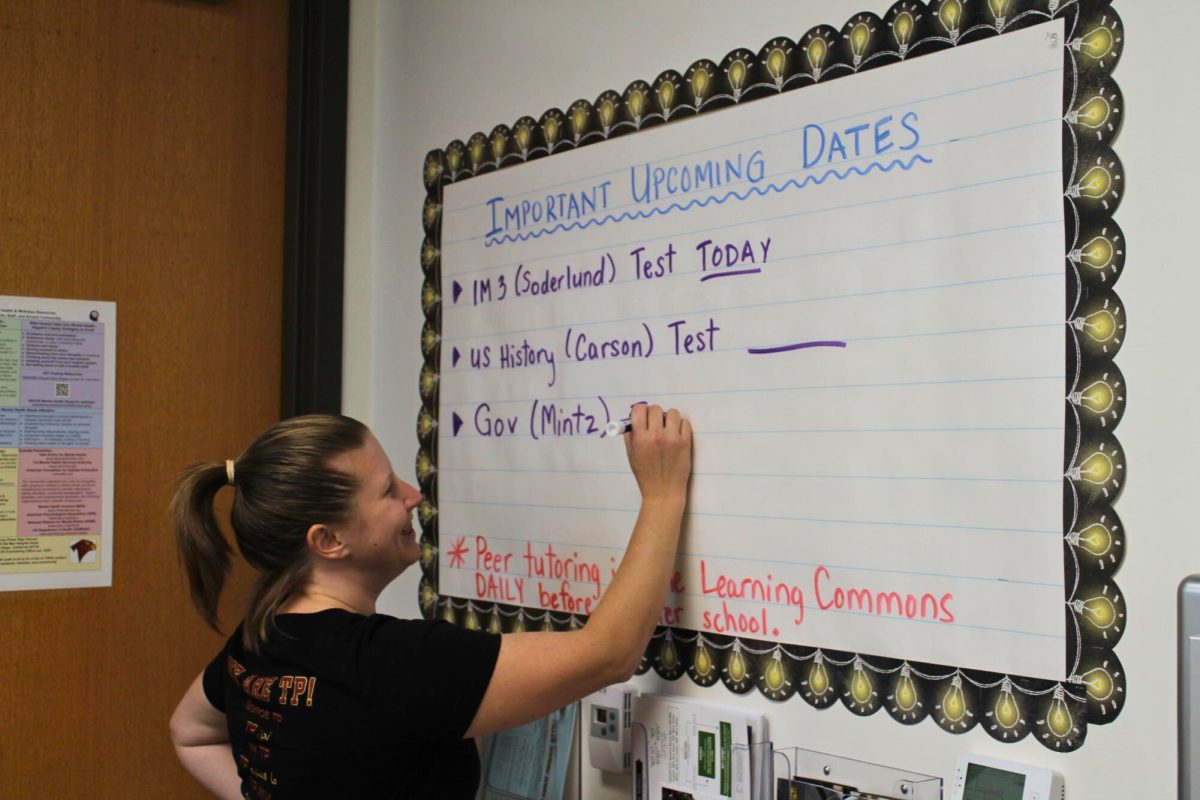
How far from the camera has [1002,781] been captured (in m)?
0.92

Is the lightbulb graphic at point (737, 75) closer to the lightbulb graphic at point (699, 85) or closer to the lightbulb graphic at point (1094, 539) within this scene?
the lightbulb graphic at point (699, 85)

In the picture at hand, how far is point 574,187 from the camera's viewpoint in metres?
1.32

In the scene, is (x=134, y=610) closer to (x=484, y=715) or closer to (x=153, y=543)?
(x=153, y=543)

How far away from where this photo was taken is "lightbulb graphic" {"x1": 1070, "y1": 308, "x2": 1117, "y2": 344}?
89 cm

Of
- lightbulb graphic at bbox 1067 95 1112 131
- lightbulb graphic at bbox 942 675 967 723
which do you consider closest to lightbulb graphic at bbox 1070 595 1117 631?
lightbulb graphic at bbox 942 675 967 723

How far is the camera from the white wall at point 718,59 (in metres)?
0.86

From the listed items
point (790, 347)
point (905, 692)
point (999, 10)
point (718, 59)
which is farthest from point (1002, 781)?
point (718, 59)

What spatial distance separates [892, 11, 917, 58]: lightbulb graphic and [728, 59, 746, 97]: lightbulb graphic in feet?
0.58

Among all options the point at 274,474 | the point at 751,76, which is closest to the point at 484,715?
the point at 274,474

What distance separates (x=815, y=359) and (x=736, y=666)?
33 cm

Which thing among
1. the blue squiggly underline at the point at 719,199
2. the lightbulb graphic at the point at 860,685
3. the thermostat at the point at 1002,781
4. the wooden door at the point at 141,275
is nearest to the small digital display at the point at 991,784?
the thermostat at the point at 1002,781

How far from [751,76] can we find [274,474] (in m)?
0.65

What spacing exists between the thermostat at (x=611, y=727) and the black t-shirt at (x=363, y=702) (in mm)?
214

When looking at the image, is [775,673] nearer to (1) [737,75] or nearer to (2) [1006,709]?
(2) [1006,709]
